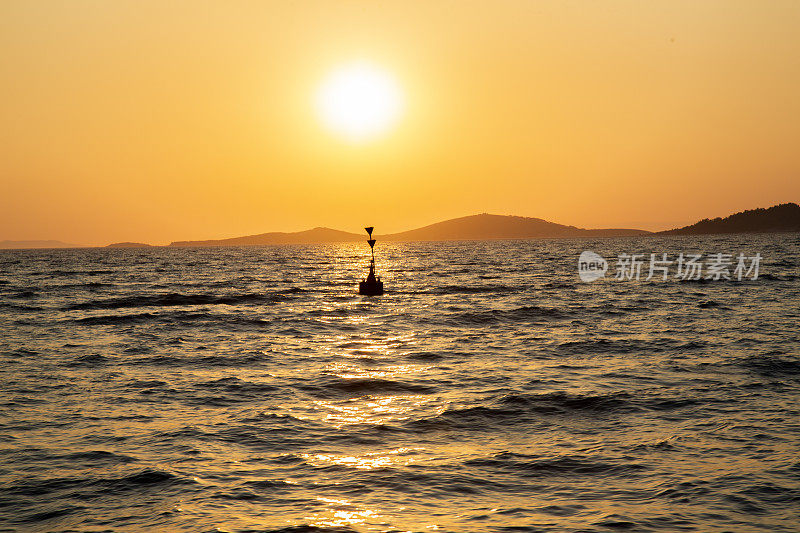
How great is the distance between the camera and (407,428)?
12867 mm

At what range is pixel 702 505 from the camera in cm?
880

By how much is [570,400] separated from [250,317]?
75.4ft

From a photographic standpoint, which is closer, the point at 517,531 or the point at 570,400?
the point at 517,531

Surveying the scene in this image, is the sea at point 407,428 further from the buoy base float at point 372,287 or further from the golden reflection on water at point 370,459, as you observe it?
the buoy base float at point 372,287

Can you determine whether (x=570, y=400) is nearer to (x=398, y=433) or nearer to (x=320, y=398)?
(x=398, y=433)

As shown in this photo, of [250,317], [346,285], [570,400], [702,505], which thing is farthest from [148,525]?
[346,285]

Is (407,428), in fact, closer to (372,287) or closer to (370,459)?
(370,459)

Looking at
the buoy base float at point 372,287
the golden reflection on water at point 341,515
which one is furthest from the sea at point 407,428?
the buoy base float at point 372,287

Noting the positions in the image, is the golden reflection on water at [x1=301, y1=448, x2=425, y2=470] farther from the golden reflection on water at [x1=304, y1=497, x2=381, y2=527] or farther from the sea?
the golden reflection on water at [x1=304, y1=497, x2=381, y2=527]

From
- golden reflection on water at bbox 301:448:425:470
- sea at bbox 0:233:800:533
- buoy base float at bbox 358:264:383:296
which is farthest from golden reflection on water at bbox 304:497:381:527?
buoy base float at bbox 358:264:383:296

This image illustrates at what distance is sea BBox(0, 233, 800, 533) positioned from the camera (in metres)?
8.80

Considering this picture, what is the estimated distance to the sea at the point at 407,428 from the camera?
28.9 ft

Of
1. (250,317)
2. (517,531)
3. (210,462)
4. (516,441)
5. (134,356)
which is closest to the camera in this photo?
(517,531)

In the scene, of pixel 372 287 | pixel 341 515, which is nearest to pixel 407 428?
pixel 341 515
